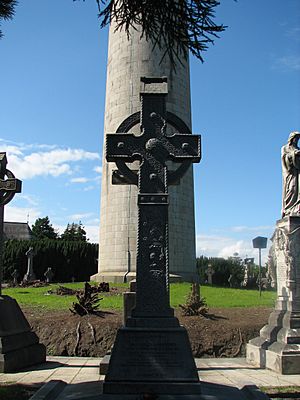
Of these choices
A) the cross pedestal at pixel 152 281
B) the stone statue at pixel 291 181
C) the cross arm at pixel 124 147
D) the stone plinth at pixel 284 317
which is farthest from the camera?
the stone statue at pixel 291 181

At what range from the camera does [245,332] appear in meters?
12.0

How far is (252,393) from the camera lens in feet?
19.2

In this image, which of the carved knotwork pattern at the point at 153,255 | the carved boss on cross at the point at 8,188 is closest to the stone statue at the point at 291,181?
the carved knotwork pattern at the point at 153,255

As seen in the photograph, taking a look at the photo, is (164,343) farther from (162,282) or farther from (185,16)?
(185,16)

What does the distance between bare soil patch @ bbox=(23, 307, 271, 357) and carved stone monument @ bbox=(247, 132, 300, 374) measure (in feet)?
4.21

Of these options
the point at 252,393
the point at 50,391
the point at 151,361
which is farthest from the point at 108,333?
the point at 252,393

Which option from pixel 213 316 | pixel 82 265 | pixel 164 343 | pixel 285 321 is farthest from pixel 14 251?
pixel 164 343

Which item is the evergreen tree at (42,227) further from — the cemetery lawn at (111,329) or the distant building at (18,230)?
the cemetery lawn at (111,329)

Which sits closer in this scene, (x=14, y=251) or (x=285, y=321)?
(x=285, y=321)

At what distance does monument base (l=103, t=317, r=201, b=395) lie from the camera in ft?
18.7

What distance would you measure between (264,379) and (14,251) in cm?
3219

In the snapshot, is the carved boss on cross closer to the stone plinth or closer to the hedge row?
the stone plinth

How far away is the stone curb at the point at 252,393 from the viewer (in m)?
5.65

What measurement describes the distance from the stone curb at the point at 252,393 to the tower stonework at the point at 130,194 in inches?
642
